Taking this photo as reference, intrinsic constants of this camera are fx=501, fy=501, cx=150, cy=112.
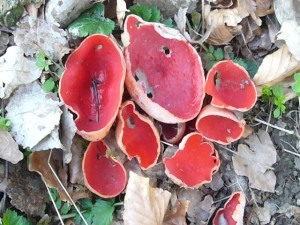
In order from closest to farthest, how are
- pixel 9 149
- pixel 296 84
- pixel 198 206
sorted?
1. pixel 9 149
2. pixel 296 84
3. pixel 198 206

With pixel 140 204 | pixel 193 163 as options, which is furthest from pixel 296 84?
pixel 140 204

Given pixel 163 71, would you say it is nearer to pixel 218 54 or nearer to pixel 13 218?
pixel 218 54

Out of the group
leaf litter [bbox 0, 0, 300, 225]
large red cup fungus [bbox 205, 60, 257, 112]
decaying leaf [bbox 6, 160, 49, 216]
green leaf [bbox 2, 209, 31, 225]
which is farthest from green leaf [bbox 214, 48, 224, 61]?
green leaf [bbox 2, 209, 31, 225]

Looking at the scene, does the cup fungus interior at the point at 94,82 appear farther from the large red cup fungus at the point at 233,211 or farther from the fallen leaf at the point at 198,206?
the large red cup fungus at the point at 233,211

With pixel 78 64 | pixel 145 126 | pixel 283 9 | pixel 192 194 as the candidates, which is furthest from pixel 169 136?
pixel 283 9

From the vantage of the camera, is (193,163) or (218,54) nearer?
(193,163)

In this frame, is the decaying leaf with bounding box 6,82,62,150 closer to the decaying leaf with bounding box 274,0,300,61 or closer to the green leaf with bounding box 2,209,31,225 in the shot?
the green leaf with bounding box 2,209,31,225
